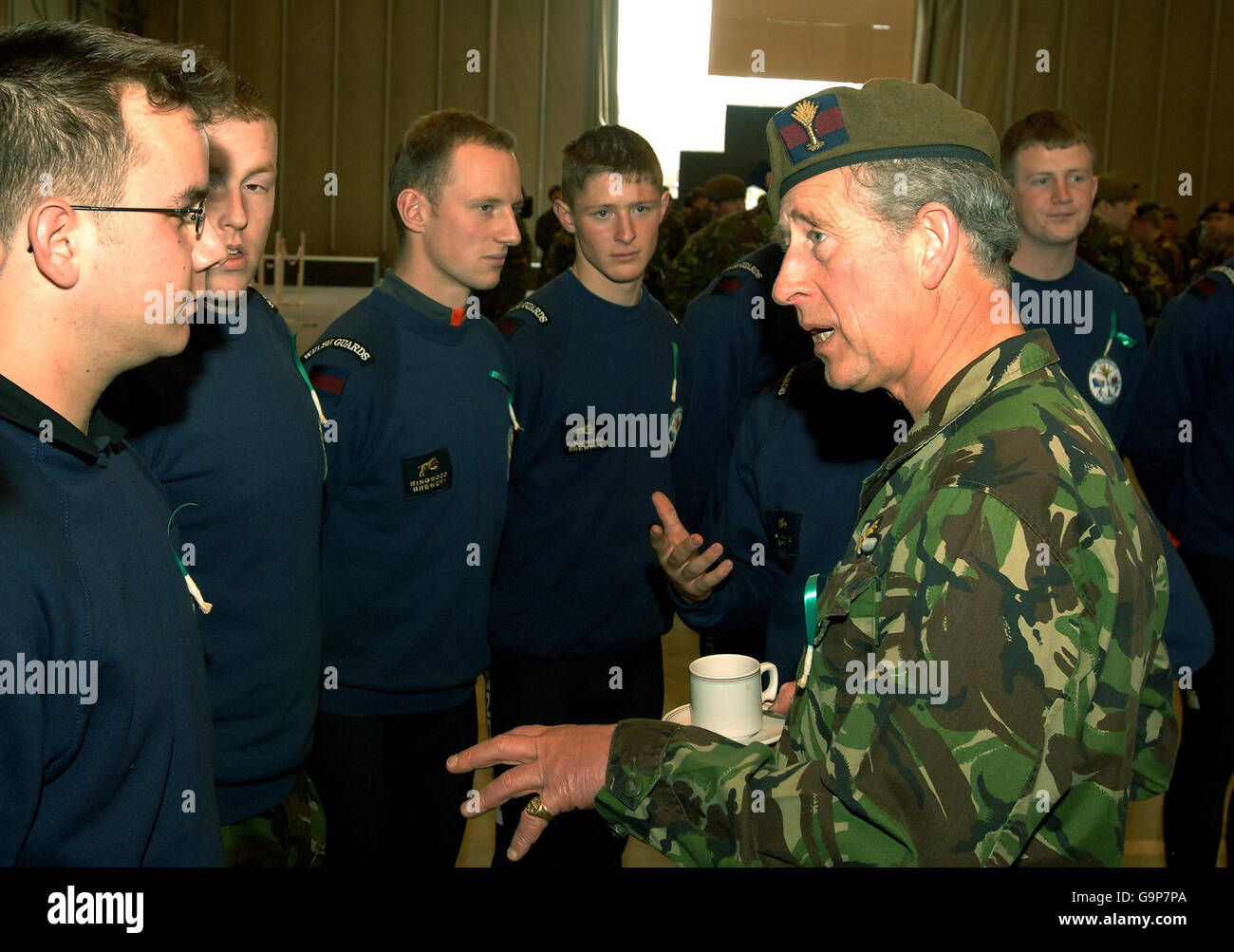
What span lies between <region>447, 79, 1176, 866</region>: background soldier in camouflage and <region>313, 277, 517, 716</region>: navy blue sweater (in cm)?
96

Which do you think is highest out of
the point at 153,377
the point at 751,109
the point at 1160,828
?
the point at 751,109

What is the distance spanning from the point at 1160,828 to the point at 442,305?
102 inches

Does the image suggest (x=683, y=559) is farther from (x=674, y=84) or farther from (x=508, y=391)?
(x=674, y=84)

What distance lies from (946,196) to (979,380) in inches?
9.1

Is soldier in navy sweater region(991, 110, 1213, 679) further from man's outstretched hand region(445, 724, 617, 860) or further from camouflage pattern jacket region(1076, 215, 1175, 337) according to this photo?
camouflage pattern jacket region(1076, 215, 1175, 337)

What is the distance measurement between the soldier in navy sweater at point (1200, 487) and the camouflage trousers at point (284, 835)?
2.22 meters

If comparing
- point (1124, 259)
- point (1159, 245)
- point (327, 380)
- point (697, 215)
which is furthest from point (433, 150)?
point (1159, 245)

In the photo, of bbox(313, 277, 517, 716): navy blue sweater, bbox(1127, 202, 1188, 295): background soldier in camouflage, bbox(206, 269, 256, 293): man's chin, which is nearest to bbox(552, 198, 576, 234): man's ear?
bbox(313, 277, 517, 716): navy blue sweater

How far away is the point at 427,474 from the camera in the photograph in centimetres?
234

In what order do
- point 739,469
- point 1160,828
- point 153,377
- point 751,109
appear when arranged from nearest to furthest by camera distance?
point 153,377
point 739,469
point 1160,828
point 751,109

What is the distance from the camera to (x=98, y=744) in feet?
3.57

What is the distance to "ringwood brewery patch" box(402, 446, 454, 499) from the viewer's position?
2.32 meters
